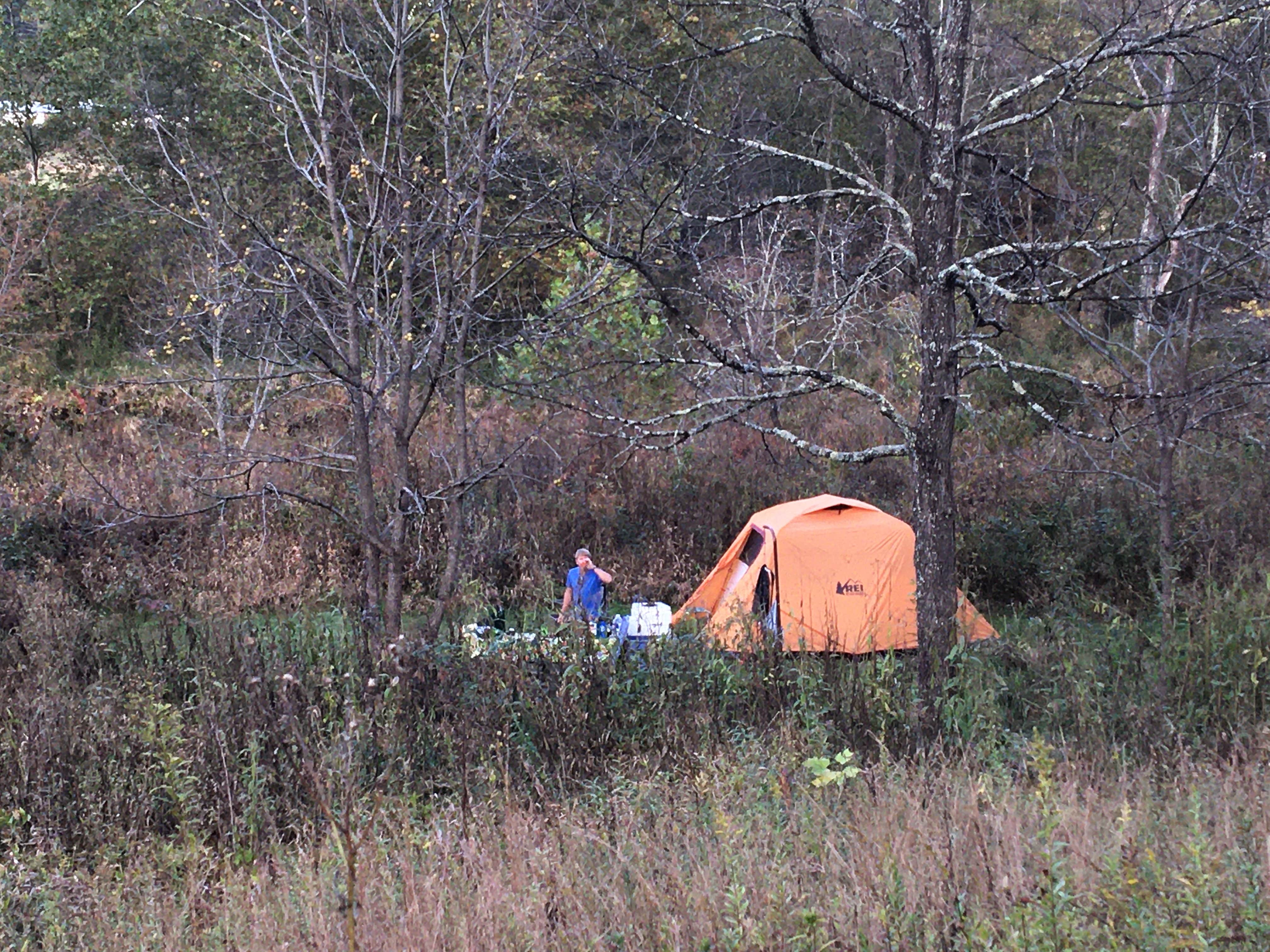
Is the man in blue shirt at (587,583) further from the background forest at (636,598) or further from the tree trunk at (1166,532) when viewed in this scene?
the tree trunk at (1166,532)

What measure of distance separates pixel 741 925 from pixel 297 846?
2346mm

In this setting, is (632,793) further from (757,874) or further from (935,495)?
(935,495)

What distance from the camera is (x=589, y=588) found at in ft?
30.7

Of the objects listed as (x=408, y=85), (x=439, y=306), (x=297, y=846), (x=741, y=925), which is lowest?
(x=297, y=846)

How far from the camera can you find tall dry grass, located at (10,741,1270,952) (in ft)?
8.80

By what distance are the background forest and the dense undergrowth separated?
0.03 m

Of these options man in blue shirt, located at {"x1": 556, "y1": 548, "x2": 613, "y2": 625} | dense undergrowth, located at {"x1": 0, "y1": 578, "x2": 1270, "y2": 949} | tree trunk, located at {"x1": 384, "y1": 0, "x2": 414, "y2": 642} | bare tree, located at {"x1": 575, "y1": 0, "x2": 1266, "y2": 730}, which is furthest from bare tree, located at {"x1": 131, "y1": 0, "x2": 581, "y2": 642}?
man in blue shirt, located at {"x1": 556, "y1": 548, "x2": 613, "y2": 625}

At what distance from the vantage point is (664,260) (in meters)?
7.07

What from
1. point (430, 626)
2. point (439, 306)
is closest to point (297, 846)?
point (430, 626)

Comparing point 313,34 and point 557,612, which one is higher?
point 313,34

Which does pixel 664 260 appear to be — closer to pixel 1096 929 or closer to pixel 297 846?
pixel 297 846

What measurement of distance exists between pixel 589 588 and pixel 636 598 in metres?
0.65

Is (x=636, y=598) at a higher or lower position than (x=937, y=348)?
lower

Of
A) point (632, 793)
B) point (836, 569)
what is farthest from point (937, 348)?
point (836, 569)
